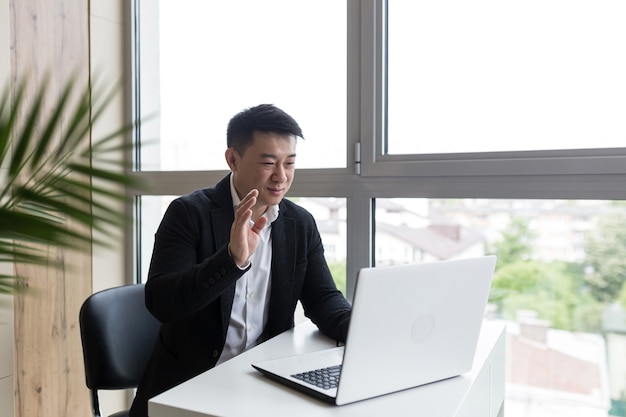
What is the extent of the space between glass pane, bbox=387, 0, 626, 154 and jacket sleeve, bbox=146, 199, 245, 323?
76 centimetres

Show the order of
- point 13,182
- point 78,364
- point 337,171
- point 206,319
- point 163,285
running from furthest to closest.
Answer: point 78,364 → point 337,171 → point 206,319 → point 163,285 → point 13,182

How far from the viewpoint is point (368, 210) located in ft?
6.43

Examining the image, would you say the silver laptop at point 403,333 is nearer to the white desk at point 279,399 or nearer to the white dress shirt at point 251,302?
the white desk at point 279,399

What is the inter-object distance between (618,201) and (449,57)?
696 millimetres

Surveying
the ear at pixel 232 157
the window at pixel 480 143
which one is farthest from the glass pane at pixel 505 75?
the ear at pixel 232 157

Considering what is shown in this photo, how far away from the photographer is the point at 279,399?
43.0 inches

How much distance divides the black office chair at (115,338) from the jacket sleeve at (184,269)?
9.2 inches

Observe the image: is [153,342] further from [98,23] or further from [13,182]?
[13,182]

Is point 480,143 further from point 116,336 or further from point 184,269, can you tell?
point 116,336

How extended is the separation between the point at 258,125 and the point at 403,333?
822 millimetres

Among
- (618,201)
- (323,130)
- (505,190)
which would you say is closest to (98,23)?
(323,130)

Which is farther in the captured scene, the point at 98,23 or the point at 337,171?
the point at 98,23

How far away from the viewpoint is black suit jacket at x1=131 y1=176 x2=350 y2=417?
1.42 metres

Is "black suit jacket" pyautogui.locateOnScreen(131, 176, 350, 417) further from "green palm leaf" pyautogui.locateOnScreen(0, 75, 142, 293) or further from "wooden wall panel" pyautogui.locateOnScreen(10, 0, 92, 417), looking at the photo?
"green palm leaf" pyautogui.locateOnScreen(0, 75, 142, 293)
